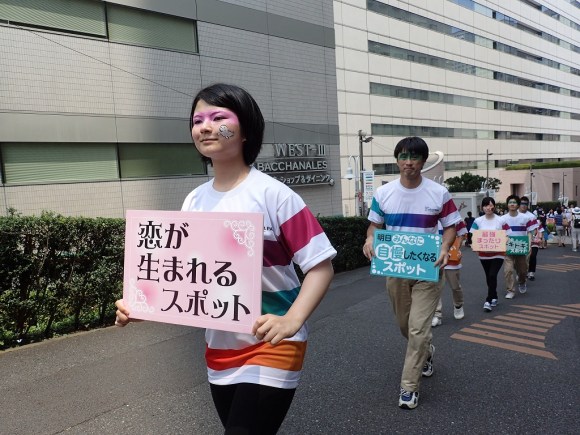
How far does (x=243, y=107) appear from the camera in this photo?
203cm

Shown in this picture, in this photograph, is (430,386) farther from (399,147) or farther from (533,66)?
(533,66)

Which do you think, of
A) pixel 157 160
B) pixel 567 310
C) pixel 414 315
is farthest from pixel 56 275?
pixel 157 160

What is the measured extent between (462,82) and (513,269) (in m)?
41.1

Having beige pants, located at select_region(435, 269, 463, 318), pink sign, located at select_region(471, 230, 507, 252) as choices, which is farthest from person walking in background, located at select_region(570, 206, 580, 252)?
beige pants, located at select_region(435, 269, 463, 318)

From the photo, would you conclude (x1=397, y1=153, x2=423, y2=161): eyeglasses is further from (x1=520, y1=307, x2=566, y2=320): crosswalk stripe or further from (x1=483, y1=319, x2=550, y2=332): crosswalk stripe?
(x1=520, y1=307, x2=566, y2=320): crosswalk stripe

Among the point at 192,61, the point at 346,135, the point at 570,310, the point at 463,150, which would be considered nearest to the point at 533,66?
the point at 463,150

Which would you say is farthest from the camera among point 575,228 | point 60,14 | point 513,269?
point 575,228

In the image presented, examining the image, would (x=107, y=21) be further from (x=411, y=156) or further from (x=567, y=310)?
(x=567, y=310)

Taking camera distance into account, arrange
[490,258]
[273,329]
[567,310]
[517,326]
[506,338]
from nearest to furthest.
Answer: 1. [273,329]
2. [506,338]
3. [517,326]
4. [567,310]
5. [490,258]

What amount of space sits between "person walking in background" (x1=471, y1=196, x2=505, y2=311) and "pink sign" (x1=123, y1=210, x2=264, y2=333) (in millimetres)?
6211

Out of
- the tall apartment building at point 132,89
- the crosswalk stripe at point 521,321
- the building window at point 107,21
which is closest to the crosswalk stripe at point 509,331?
the crosswalk stripe at point 521,321

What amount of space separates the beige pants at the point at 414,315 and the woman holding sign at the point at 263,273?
202cm

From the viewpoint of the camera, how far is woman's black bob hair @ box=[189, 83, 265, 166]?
2.02 metres

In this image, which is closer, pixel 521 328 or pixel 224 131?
pixel 224 131
